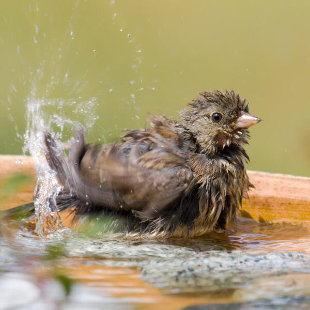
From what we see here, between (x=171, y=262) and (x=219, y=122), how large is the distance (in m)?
1.17

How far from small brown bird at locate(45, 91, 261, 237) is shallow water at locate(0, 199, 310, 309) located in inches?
5.1

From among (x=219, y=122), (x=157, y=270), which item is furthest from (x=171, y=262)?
(x=219, y=122)

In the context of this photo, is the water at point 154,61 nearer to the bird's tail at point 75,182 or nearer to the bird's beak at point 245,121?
the bird's tail at point 75,182

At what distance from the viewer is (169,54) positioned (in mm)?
7473

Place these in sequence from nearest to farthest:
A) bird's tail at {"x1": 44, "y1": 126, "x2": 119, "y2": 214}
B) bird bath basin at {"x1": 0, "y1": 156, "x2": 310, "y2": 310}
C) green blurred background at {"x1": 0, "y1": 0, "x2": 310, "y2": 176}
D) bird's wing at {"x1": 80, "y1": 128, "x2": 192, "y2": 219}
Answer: bird bath basin at {"x1": 0, "y1": 156, "x2": 310, "y2": 310} → bird's wing at {"x1": 80, "y1": 128, "x2": 192, "y2": 219} → bird's tail at {"x1": 44, "y1": 126, "x2": 119, "y2": 214} → green blurred background at {"x1": 0, "y1": 0, "x2": 310, "y2": 176}

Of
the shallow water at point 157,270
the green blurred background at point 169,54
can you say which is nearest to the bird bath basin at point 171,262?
the shallow water at point 157,270

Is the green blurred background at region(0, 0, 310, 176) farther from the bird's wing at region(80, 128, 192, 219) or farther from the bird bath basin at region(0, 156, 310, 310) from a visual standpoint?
the bird's wing at region(80, 128, 192, 219)

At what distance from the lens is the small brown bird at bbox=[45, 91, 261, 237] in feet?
10.3

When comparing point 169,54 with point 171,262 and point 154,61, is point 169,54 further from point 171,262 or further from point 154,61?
point 171,262

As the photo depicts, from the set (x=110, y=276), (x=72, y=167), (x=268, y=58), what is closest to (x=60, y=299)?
(x=110, y=276)

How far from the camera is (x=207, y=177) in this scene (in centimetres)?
329

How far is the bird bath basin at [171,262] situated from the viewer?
1787mm

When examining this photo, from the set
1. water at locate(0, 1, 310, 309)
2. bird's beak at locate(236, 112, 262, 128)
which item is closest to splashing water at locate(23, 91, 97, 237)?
water at locate(0, 1, 310, 309)

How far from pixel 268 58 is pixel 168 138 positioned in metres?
4.36
